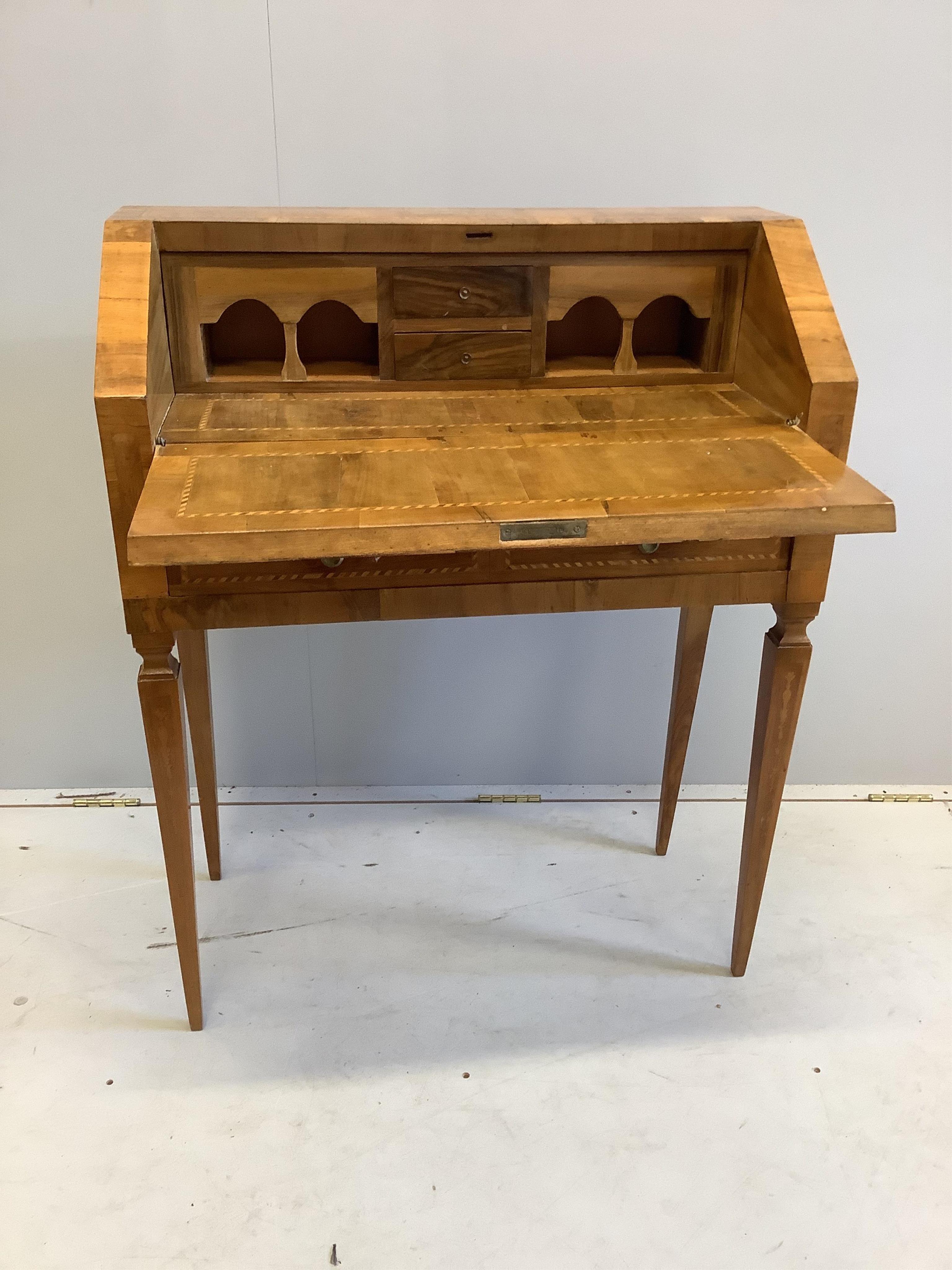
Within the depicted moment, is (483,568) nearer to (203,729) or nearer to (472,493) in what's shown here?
(472,493)

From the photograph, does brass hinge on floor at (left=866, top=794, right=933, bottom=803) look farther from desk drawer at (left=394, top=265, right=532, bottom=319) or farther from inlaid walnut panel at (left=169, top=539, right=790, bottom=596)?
desk drawer at (left=394, top=265, right=532, bottom=319)

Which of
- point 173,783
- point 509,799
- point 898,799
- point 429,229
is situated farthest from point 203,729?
point 898,799

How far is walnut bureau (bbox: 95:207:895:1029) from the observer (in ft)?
3.85

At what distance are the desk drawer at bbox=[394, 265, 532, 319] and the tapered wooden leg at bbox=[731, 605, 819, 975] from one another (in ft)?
2.02

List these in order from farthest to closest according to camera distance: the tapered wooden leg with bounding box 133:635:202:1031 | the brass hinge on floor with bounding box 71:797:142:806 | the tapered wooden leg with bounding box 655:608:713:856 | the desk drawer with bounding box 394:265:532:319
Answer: the brass hinge on floor with bounding box 71:797:142:806
the tapered wooden leg with bounding box 655:608:713:856
the desk drawer with bounding box 394:265:532:319
the tapered wooden leg with bounding box 133:635:202:1031

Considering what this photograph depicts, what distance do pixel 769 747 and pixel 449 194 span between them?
1.10m

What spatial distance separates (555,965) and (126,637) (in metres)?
1.08

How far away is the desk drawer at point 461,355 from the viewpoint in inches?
60.9

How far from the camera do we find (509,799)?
2.22 m

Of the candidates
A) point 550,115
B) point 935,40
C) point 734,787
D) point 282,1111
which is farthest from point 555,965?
point 935,40

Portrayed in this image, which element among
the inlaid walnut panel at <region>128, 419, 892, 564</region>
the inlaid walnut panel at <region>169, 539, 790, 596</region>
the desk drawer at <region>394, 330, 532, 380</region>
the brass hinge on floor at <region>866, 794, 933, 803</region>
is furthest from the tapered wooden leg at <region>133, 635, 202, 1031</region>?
the brass hinge on floor at <region>866, 794, 933, 803</region>

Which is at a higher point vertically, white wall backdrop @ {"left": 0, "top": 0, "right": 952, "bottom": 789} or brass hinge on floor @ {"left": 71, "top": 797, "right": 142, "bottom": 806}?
white wall backdrop @ {"left": 0, "top": 0, "right": 952, "bottom": 789}

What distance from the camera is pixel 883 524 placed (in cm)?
120

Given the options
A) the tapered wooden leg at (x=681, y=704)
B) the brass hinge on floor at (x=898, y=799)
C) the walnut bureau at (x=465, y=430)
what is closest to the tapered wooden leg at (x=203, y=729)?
the walnut bureau at (x=465, y=430)
